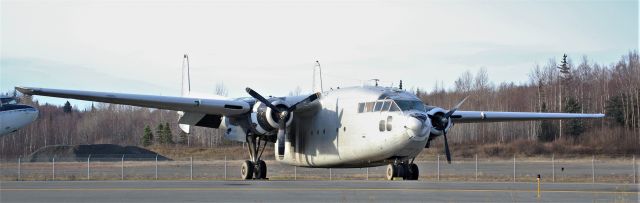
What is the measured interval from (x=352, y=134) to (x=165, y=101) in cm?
764

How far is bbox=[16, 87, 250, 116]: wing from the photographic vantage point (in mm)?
29766

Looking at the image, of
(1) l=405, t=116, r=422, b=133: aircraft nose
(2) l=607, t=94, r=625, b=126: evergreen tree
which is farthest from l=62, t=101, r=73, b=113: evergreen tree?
(1) l=405, t=116, r=422, b=133: aircraft nose

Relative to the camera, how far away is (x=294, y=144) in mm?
34656

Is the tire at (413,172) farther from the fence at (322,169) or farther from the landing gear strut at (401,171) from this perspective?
the fence at (322,169)

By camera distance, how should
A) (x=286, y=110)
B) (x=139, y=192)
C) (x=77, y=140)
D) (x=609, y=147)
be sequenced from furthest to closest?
(x=77, y=140) → (x=609, y=147) → (x=286, y=110) → (x=139, y=192)

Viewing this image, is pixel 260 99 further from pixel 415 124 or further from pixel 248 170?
pixel 415 124

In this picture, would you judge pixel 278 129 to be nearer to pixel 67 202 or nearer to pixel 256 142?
pixel 256 142

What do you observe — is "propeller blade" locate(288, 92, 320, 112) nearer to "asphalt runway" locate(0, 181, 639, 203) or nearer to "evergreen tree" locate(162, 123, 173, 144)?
"asphalt runway" locate(0, 181, 639, 203)

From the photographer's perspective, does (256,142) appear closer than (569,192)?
No

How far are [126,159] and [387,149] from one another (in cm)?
4700

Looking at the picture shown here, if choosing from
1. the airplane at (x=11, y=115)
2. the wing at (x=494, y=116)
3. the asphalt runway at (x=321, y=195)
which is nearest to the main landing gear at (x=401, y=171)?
the wing at (x=494, y=116)

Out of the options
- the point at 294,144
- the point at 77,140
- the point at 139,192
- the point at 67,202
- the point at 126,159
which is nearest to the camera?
the point at 67,202

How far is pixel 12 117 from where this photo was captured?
53.7 meters

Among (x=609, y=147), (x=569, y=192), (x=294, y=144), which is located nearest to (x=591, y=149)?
(x=609, y=147)
